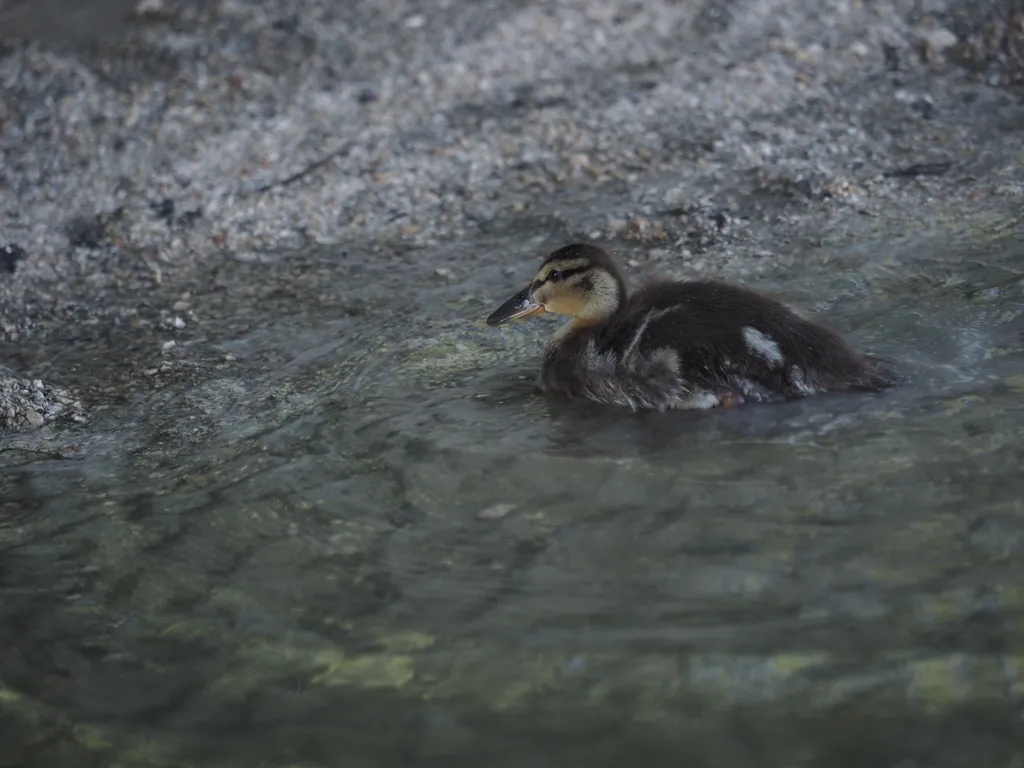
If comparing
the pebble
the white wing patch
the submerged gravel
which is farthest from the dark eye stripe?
the pebble

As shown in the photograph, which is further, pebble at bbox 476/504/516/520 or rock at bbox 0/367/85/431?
rock at bbox 0/367/85/431

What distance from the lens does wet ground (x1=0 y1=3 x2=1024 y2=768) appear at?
2912 millimetres

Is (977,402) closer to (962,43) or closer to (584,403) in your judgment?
(584,403)

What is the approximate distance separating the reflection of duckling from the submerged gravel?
0.94m

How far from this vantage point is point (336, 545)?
11.9 feet

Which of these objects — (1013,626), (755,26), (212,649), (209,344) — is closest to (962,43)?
(755,26)

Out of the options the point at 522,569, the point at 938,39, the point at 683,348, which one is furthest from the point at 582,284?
the point at 938,39

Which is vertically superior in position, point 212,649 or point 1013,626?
point 212,649

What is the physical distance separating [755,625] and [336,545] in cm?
122

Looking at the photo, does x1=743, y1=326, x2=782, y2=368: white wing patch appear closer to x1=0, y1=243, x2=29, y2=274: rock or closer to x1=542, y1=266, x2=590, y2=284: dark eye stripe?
x1=542, y1=266, x2=590, y2=284: dark eye stripe

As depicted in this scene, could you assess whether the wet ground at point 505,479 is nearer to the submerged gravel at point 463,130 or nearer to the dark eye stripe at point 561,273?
the submerged gravel at point 463,130

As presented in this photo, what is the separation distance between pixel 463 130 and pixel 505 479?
3564 millimetres

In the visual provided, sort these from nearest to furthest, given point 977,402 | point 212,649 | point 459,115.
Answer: point 212,649 → point 977,402 → point 459,115

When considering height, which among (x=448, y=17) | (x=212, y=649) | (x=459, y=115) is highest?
(x=448, y=17)
